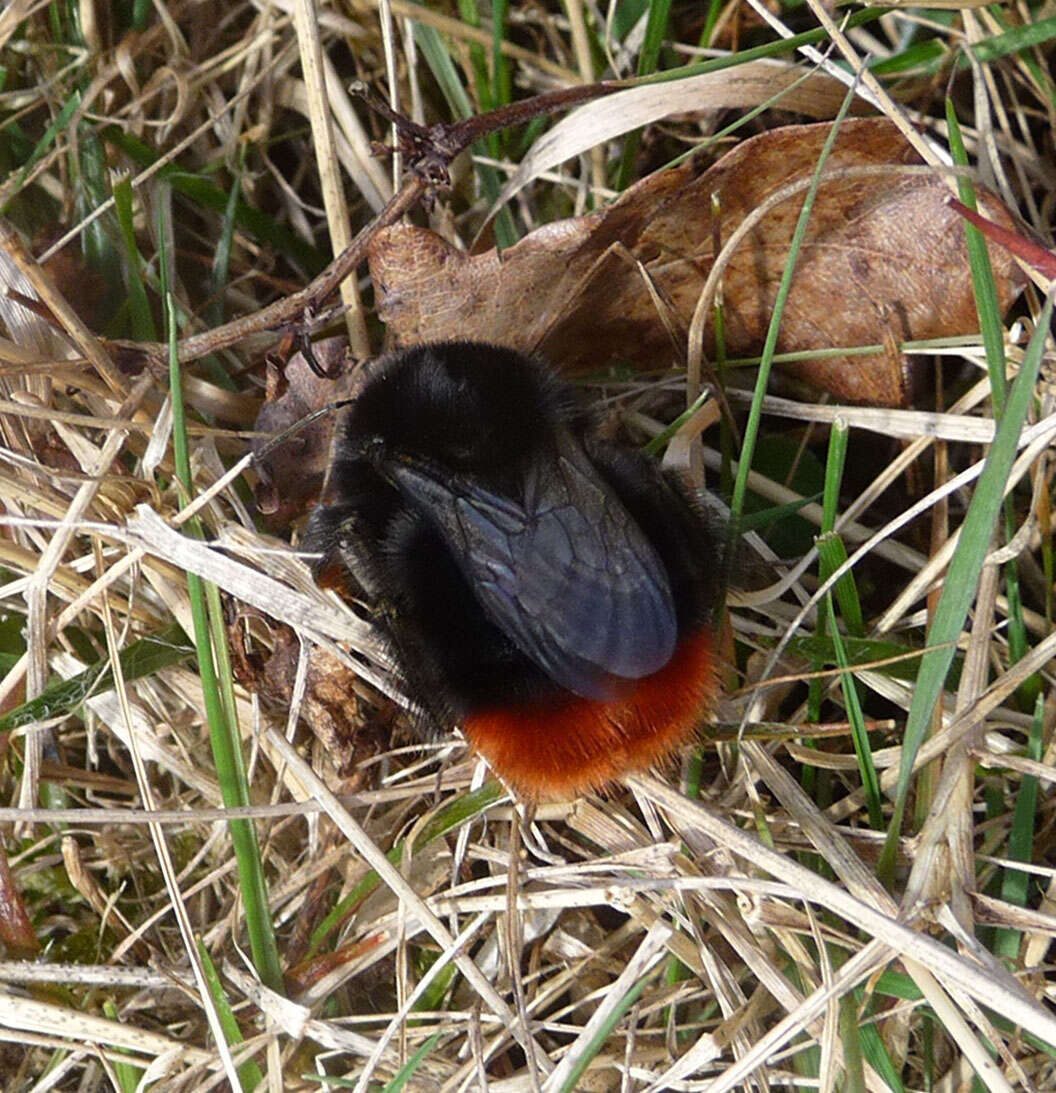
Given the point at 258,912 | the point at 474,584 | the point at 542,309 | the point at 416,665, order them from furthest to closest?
the point at 542,309
the point at 258,912
the point at 416,665
the point at 474,584

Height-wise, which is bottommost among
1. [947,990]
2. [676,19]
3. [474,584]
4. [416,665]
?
[947,990]

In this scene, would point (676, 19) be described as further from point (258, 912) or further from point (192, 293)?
point (258, 912)

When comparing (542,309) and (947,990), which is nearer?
(947,990)

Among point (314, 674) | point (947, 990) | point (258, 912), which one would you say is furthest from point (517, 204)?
point (947, 990)

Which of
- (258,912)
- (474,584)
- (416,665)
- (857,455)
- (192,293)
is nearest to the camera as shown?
(474,584)

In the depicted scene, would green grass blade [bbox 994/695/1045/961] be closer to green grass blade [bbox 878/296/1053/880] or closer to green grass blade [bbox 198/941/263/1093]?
green grass blade [bbox 878/296/1053/880]

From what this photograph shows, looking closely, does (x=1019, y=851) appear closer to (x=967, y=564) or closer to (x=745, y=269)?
(x=967, y=564)
